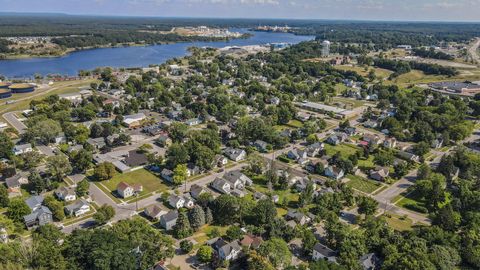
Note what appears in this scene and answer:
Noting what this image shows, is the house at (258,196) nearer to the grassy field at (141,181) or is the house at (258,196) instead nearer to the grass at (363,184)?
the grassy field at (141,181)

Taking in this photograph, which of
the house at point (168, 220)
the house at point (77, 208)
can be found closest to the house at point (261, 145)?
the house at point (168, 220)

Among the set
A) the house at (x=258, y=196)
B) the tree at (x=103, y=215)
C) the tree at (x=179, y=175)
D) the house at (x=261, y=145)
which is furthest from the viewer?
the house at (x=261, y=145)

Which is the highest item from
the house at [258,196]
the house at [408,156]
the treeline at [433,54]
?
the treeline at [433,54]

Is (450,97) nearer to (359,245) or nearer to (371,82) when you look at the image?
(371,82)

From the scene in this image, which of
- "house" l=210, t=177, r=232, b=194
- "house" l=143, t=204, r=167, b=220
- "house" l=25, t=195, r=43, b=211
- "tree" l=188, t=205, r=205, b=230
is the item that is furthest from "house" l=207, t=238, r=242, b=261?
"house" l=25, t=195, r=43, b=211

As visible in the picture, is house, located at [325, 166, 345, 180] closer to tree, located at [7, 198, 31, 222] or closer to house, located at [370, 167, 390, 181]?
house, located at [370, 167, 390, 181]

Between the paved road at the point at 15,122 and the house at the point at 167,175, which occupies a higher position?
the paved road at the point at 15,122

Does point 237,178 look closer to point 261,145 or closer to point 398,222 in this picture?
point 261,145
